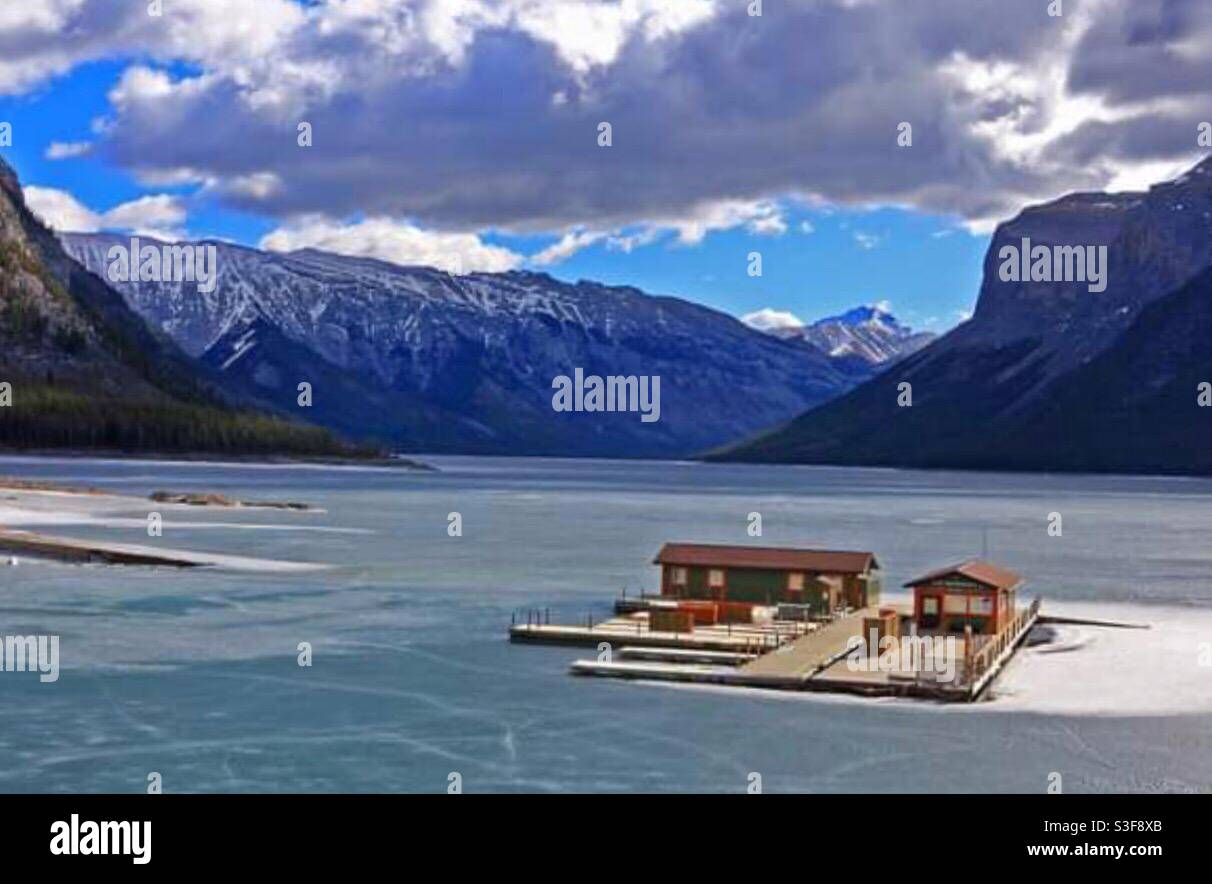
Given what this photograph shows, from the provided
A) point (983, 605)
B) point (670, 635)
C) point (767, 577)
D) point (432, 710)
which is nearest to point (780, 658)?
point (670, 635)

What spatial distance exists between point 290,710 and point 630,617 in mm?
23690

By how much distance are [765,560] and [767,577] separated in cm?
85

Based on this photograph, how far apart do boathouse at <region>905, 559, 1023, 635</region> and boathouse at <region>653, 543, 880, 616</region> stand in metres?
5.79

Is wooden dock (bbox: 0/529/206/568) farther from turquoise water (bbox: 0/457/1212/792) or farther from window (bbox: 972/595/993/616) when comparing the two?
window (bbox: 972/595/993/616)

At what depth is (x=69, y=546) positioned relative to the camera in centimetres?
8988

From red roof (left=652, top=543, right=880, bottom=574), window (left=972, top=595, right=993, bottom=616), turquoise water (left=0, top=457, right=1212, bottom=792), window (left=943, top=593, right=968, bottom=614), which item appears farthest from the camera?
red roof (left=652, top=543, right=880, bottom=574)

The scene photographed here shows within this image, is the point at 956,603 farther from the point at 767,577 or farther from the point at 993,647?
the point at 767,577

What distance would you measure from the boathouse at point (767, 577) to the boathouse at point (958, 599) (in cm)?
579

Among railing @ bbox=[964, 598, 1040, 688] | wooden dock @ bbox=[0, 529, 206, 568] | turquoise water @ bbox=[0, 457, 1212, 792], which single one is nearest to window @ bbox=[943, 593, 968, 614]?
railing @ bbox=[964, 598, 1040, 688]

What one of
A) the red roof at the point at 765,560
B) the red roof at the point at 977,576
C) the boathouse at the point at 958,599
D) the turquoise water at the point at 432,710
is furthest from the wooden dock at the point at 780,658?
the red roof at the point at 765,560

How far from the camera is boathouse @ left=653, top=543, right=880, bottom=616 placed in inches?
2857

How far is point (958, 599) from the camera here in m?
66.2
